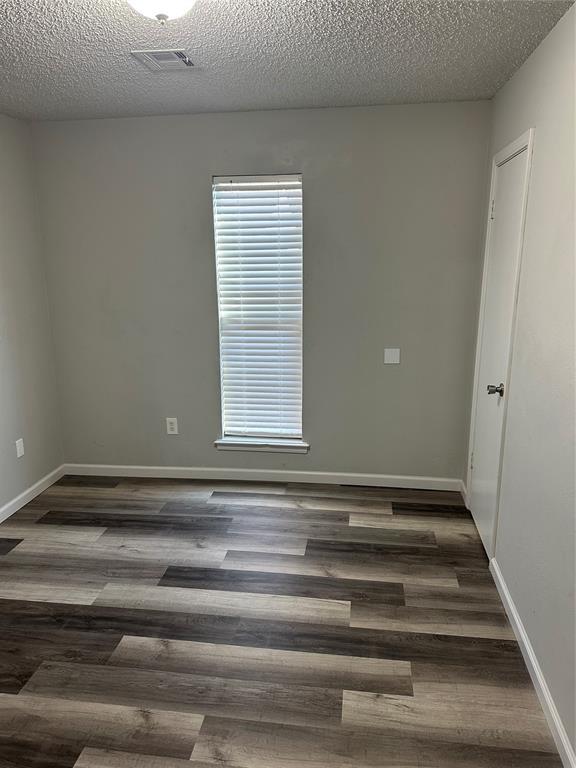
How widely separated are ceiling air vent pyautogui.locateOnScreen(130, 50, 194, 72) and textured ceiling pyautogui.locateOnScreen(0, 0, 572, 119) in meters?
0.06

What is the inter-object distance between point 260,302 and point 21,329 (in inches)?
64.7

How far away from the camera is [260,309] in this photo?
3.65 meters

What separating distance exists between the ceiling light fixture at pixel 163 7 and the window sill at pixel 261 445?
2670 mm

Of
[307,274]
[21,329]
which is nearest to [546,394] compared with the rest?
[307,274]

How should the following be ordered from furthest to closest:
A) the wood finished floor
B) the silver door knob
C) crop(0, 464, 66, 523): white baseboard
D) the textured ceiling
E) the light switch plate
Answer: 1. the light switch plate
2. crop(0, 464, 66, 523): white baseboard
3. the silver door knob
4. the textured ceiling
5. the wood finished floor

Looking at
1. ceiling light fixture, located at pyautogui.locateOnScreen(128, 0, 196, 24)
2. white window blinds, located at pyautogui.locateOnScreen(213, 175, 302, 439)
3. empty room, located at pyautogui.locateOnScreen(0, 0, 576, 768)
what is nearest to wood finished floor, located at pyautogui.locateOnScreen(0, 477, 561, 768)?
empty room, located at pyautogui.locateOnScreen(0, 0, 576, 768)

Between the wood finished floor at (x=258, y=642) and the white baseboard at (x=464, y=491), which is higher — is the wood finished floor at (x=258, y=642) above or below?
below

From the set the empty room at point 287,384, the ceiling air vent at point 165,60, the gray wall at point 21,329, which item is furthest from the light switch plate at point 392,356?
the gray wall at point 21,329

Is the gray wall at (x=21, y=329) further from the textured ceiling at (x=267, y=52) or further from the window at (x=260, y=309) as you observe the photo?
the window at (x=260, y=309)

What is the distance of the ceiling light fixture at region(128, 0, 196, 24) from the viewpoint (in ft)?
5.77

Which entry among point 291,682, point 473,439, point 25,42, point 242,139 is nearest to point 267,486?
point 473,439

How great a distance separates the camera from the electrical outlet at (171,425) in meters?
3.91

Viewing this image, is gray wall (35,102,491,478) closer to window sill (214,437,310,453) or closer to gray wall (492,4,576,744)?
window sill (214,437,310,453)

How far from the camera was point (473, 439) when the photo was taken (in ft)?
11.1
